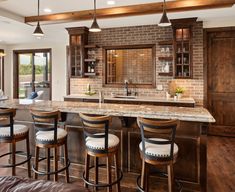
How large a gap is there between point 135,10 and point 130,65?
171cm

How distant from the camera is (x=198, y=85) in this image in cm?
530

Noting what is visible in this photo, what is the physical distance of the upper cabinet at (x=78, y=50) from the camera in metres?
5.92

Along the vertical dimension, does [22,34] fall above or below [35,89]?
above

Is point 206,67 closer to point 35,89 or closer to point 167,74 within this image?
point 167,74

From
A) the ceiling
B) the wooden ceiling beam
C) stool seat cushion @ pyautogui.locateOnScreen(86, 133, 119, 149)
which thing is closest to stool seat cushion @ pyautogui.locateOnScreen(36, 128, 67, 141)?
stool seat cushion @ pyautogui.locateOnScreen(86, 133, 119, 149)

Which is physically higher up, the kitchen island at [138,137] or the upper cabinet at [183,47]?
the upper cabinet at [183,47]

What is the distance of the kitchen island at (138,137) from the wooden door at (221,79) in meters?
2.94

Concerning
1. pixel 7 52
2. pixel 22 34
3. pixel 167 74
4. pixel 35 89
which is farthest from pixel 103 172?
pixel 7 52

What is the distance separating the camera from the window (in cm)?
570

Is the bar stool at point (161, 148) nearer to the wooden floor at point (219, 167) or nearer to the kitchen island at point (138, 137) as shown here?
the kitchen island at point (138, 137)

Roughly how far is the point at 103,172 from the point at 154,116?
3.91 feet

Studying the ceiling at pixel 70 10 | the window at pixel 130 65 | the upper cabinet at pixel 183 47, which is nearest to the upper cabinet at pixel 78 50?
the ceiling at pixel 70 10

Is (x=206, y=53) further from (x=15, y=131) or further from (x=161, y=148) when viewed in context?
(x=15, y=131)

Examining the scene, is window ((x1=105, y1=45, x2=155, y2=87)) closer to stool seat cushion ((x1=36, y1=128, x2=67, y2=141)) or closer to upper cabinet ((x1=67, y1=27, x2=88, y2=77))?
upper cabinet ((x1=67, y1=27, x2=88, y2=77))
